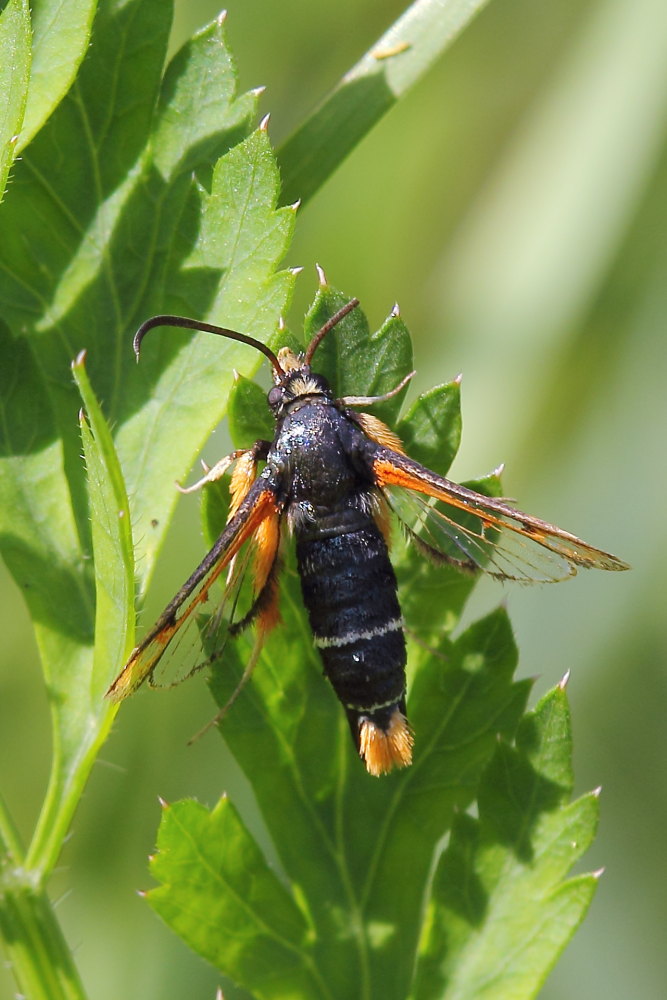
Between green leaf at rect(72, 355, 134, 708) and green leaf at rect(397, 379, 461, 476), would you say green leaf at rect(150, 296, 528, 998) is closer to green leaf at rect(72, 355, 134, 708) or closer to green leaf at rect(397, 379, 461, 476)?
green leaf at rect(397, 379, 461, 476)

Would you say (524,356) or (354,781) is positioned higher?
(524,356)

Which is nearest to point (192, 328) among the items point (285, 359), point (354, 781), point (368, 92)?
point (285, 359)

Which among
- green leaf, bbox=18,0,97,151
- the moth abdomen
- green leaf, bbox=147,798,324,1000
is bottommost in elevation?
green leaf, bbox=147,798,324,1000

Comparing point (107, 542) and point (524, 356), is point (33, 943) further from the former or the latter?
point (524, 356)

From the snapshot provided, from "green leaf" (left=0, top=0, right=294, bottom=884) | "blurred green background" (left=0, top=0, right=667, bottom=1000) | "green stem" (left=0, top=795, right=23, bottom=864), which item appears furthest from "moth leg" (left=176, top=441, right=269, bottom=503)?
"blurred green background" (left=0, top=0, right=667, bottom=1000)

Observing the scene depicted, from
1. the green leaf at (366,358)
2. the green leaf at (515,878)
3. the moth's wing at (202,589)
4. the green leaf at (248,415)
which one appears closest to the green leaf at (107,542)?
the moth's wing at (202,589)

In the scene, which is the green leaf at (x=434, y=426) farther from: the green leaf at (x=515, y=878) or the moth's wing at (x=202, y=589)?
the green leaf at (x=515, y=878)
